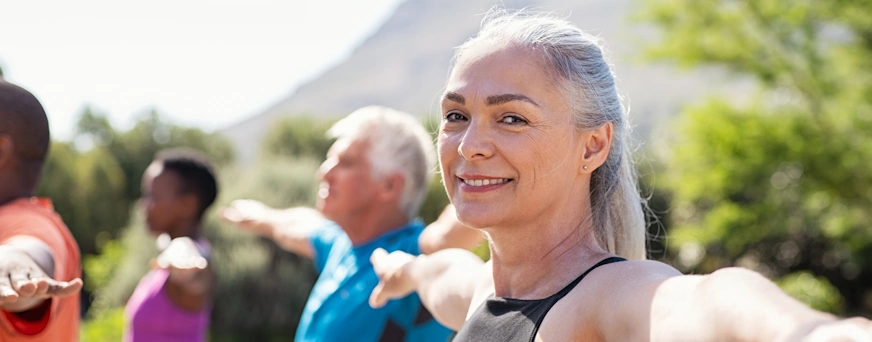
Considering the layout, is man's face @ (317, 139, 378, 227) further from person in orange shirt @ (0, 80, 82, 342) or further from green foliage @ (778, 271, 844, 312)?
green foliage @ (778, 271, 844, 312)

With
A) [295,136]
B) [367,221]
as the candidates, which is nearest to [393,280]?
[367,221]

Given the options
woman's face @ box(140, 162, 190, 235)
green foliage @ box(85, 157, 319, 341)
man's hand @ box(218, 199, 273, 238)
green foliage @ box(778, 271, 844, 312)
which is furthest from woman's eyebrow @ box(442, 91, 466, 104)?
green foliage @ box(778, 271, 844, 312)

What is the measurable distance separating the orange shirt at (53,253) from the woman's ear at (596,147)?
1245mm

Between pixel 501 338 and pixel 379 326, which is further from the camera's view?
pixel 379 326

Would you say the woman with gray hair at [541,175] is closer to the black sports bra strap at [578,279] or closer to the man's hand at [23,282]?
the black sports bra strap at [578,279]

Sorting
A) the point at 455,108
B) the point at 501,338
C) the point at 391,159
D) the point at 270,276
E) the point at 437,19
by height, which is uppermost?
the point at 455,108

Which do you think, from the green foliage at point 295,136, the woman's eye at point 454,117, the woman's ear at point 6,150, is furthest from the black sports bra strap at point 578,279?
the green foliage at point 295,136

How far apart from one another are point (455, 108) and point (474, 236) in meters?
1.42

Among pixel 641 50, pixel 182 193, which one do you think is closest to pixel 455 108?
pixel 182 193

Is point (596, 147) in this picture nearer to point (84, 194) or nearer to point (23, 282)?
point (23, 282)

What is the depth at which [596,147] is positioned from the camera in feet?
6.25

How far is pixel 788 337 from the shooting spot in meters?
1.09

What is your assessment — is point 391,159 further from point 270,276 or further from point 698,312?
point 270,276

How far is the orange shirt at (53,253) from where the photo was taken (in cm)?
207
